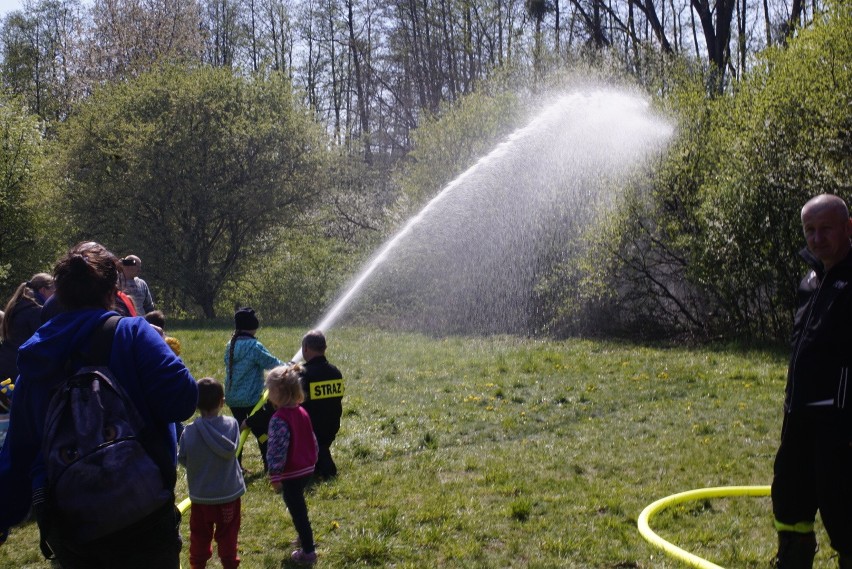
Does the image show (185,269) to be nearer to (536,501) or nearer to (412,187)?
(412,187)

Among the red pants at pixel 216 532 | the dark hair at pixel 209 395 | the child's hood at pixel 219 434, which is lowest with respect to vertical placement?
the red pants at pixel 216 532

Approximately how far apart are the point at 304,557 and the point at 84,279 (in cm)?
270

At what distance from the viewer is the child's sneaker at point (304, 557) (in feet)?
17.0

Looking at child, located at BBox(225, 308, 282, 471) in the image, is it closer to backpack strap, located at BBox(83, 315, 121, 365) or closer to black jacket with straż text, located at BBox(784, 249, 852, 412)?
backpack strap, located at BBox(83, 315, 121, 365)

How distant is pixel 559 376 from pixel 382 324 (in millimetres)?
9661

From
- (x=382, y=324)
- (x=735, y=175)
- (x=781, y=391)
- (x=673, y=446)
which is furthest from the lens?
(x=382, y=324)

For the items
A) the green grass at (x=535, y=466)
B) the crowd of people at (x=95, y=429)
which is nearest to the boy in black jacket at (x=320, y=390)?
the green grass at (x=535, y=466)

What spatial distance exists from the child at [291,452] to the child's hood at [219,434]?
0.39 m

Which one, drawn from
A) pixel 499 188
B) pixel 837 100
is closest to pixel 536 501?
pixel 837 100

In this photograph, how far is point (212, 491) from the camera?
4.68 metres

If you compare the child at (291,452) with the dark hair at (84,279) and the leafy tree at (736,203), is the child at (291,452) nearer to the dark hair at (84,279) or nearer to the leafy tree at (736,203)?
the dark hair at (84,279)

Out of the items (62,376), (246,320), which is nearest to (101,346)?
(62,376)

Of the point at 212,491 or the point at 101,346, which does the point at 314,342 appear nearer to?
the point at 212,491

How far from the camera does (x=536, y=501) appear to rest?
627 centimetres
